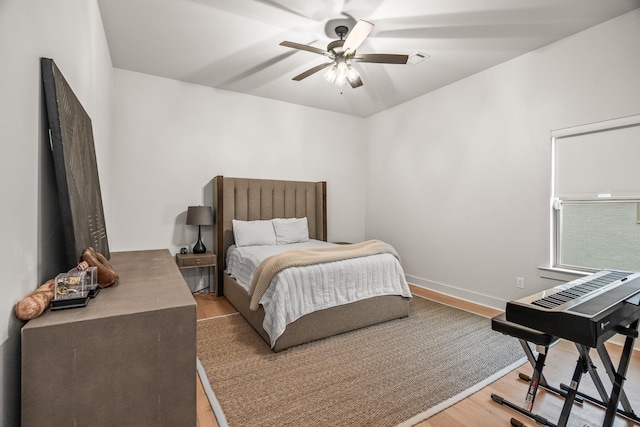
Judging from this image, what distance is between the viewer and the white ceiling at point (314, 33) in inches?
96.5

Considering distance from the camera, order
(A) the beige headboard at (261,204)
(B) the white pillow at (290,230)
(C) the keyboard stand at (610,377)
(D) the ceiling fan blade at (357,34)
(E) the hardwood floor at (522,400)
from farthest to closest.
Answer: (B) the white pillow at (290,230), (A) the beige headboard at (261,204), (D) the ceiling fan blade at (357,34), (E) the hardwood floor at (522,400), (C) the keyboard stand at (610,377)

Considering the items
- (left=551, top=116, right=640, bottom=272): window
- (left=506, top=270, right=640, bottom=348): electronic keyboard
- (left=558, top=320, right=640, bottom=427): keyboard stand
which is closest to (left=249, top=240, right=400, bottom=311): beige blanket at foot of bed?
(left=506, top=270, right=640, bottom=348): electronic keyboard

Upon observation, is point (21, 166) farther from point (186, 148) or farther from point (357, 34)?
point (186, 148)

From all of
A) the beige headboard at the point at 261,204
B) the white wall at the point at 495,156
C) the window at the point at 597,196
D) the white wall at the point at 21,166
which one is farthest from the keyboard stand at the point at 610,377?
the beige headboard at the point at 261,204

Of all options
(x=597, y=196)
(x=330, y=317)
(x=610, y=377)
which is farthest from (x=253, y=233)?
(x=597, y=196)

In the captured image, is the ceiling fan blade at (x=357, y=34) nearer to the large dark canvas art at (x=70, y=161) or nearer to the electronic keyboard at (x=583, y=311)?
the large dark canvas art at (x=70, y=161)

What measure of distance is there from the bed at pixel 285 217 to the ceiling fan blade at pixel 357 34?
2260 mm

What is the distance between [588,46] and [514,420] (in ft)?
10.6

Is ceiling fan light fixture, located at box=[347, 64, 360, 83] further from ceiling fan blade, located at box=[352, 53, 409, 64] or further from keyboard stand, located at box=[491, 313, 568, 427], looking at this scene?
keyboard stand, located at box=[491, 313, 568, 427]

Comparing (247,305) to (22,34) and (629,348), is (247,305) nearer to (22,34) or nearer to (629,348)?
(22,34)

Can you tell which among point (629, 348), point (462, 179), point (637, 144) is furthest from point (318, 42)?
point (629, 348)

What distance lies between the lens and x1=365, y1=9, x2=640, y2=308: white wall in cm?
272

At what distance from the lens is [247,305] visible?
3.01m

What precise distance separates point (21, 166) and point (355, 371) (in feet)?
7.14
